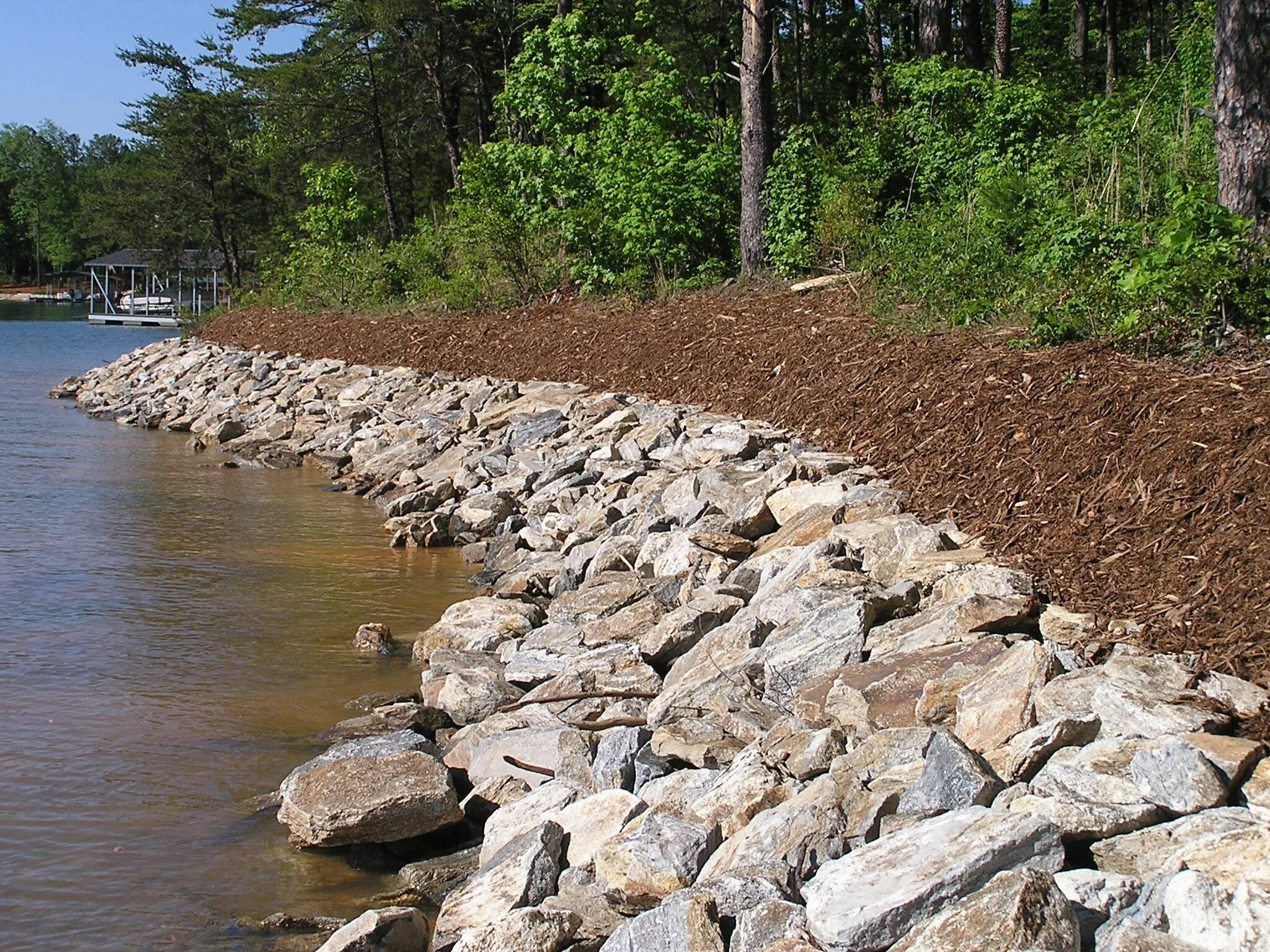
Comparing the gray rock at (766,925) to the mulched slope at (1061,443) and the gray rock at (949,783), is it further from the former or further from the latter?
the mulched slope at (1061,443)

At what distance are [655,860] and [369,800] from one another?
5.41ft

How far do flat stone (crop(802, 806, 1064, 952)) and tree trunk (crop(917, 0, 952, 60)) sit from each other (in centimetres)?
1616

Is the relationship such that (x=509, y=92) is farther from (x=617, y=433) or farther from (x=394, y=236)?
(x=394, y=236)

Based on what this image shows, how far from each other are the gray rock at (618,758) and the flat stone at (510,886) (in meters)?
0.44

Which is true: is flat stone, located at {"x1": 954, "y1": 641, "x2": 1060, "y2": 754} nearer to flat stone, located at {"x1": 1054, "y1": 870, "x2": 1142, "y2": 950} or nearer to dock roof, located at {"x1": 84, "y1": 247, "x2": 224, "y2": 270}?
flat stone, located at {"x1": 1054, "y1": 870, "x2": 1142, "y2": 950}

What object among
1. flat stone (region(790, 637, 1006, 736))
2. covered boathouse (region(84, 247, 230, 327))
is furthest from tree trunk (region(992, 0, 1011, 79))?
covered boathouse (region(84, 247, 230, 327))

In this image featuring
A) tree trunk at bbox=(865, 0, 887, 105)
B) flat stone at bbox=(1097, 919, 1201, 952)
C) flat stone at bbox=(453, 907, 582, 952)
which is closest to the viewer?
flat stone at bbox=(1097, 919, 1201, 952)

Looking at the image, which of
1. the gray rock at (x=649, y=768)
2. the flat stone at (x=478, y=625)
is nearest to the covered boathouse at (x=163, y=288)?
the flat stone at (x=478, y=625)

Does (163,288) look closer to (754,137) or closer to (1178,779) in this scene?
(754,137)

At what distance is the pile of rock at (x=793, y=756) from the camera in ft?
11.3

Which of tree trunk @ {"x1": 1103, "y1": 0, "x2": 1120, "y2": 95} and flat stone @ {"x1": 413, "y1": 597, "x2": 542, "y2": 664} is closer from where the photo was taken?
flat stone @ {"x1": 413, "y1": 597, "x2": 542, "y2": 664}

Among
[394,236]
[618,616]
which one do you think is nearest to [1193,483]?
[618,616]

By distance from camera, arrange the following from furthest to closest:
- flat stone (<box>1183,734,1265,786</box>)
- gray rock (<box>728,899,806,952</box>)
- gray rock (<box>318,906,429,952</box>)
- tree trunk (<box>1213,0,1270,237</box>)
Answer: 1. tree trunk (<box>1213,0,1270,237</box>)
2. gray rock (<box>318,906,429,952</box>)
3. flat stone (<box>1183,734,1265,786</box>)
4. gray rock (<box>728,899,806,952</box>)

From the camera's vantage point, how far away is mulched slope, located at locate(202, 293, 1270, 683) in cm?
488
